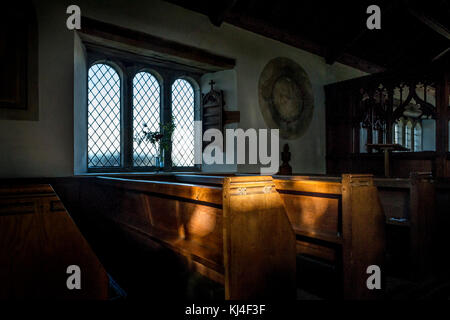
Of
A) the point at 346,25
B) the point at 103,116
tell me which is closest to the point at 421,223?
the point at 103,116

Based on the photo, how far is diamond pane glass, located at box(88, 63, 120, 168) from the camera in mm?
4250

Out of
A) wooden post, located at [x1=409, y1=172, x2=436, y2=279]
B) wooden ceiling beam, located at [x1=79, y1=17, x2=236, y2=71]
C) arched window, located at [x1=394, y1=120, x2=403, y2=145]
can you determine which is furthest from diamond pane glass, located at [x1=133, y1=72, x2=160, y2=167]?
arched window, located at [x1=394, y1=120, x2=403, y2=145]

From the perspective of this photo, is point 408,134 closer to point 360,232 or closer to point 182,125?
point 182,125

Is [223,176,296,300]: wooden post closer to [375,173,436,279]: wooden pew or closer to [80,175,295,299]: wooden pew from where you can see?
[80,175,295,299]: wooden pew

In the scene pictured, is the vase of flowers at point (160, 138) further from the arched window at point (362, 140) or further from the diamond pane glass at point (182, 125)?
the arched window at point (362, 140)

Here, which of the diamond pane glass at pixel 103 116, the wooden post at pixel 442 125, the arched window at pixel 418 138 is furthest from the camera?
the arched window at pixel 418 138

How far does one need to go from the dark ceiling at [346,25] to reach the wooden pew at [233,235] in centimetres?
350

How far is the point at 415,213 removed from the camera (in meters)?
2.66

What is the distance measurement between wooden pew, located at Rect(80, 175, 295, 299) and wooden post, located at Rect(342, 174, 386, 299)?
1.56 ft

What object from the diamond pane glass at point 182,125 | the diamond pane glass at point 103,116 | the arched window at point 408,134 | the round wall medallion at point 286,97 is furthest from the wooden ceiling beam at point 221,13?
the arched window at point 408,134

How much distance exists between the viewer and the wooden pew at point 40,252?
3.24ft

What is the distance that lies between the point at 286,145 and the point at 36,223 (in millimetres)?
4645
